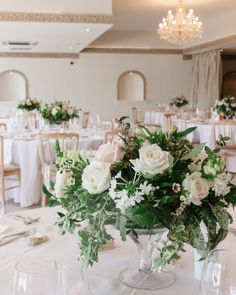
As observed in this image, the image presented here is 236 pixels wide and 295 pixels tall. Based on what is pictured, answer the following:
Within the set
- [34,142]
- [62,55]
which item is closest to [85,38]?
[62,55]

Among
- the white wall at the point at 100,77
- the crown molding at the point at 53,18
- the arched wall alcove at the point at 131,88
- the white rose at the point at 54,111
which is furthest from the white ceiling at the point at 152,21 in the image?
the white rose at the point at 54,111

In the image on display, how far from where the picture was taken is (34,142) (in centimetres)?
518

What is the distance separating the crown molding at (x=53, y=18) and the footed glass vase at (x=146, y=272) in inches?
243

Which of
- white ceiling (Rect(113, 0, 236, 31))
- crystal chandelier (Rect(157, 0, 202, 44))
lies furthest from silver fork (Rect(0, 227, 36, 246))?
white ceiling (Rect(113, 0, 236, 31))

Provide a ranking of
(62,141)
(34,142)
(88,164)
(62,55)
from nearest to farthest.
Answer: (88,164), (62,141), (34,142), (62,55)

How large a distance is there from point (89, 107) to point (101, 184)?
39.2 feet

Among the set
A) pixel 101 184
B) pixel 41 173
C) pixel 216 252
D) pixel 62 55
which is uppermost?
pixel 62 55

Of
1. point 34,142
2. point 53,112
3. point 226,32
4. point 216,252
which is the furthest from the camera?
point 226,32

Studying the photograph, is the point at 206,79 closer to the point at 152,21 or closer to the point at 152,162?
the point at 152,21

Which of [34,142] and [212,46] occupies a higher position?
[212,46]

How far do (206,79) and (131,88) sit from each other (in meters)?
2.53

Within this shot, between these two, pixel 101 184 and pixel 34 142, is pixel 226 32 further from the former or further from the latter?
pixel 101 184

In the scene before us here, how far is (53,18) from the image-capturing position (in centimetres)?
693

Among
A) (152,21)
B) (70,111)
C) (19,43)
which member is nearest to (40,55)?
(19,43)
